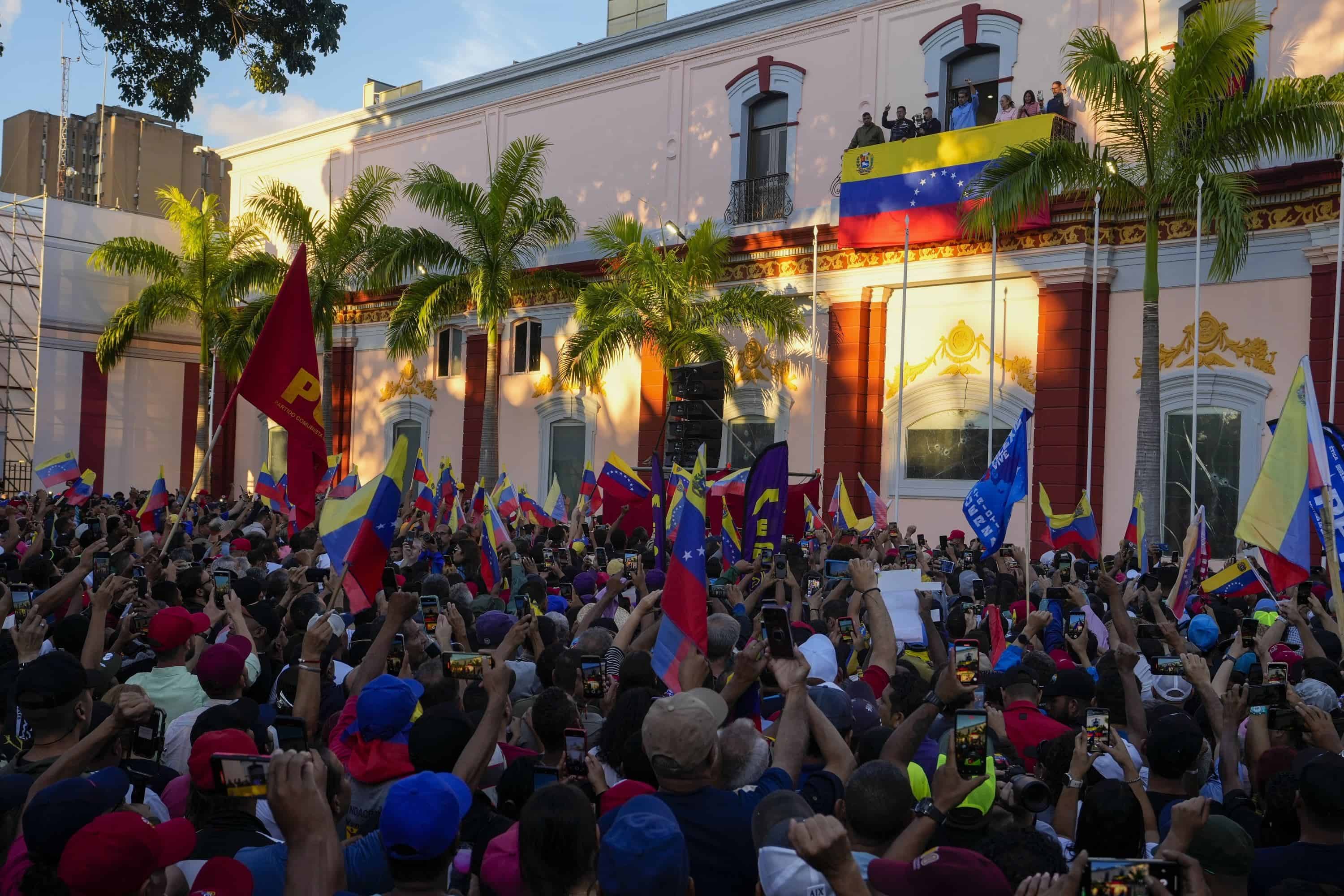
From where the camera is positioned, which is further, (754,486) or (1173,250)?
(1173,250)

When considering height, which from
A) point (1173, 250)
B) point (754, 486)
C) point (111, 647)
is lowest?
point (111, 647)

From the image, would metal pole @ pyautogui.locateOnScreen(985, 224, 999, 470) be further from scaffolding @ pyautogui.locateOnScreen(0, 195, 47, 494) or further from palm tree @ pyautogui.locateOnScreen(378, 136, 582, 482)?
scaffolding @ pyautogui.locateOnScreen(0, 195, 47, 494)

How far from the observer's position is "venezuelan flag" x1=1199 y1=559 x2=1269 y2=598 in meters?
9.71

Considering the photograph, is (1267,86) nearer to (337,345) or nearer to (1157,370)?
(1157,370)

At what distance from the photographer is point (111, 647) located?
712 cm

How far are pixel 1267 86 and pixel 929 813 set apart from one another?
59.1 feet

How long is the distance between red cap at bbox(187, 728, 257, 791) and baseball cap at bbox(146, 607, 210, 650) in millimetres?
1842

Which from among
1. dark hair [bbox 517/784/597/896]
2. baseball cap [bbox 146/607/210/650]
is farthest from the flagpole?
dark hair [bbox 517/784/597/896]

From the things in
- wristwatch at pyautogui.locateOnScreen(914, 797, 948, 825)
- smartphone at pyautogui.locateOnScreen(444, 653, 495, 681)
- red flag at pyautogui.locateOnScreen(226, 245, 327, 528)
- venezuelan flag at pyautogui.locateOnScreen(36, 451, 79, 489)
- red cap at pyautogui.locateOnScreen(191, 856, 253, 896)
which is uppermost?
red flag at pyautogui.locateOnScreen(226, 245, 327, 528)

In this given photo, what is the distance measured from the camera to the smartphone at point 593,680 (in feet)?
16.2

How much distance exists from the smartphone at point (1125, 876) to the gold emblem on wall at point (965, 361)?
1864 cm

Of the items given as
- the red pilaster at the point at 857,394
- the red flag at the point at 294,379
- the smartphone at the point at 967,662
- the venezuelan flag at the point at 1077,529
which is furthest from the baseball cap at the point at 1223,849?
the red pilaster at the point at 857,394

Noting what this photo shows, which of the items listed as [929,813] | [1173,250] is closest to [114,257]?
[1173,250]

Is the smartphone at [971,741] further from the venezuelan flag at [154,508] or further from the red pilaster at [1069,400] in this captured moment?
the red pilaster at [1069,400]
